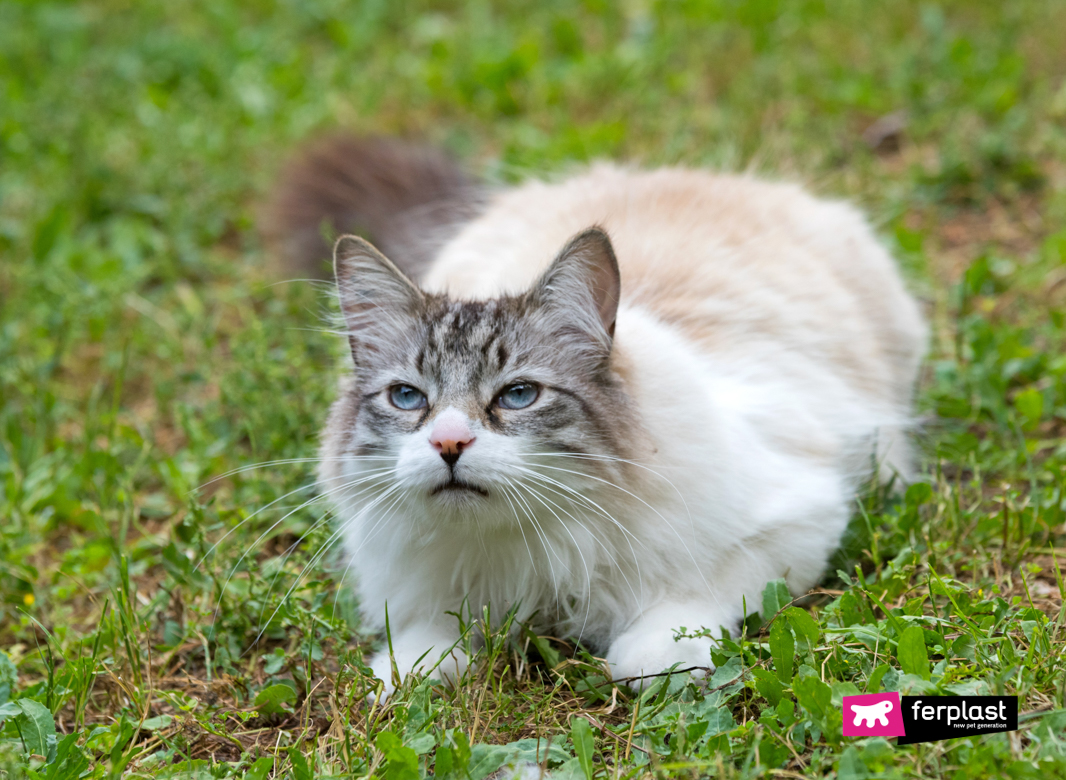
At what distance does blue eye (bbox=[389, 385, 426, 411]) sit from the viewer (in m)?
2.31

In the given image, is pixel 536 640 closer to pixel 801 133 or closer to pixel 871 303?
pixel 871 303

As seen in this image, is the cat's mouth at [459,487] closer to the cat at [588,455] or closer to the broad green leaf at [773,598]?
the cat at [588,455]

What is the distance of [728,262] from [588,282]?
982 mm

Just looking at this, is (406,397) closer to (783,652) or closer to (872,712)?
(783,652)

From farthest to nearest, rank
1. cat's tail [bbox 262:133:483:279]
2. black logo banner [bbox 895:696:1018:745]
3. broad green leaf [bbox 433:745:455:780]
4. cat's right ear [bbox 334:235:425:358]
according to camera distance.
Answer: cat's tail [bbox 262:133:483:279] < cat's right ear [bbox 334:235:425:358] < broad green leaf [bbox 433:745:455:780] < black logo banner [bbox 895:696:1018:745]

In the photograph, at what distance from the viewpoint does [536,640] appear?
2.33 m

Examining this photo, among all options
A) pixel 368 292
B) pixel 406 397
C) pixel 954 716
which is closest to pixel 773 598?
pixel 954 716

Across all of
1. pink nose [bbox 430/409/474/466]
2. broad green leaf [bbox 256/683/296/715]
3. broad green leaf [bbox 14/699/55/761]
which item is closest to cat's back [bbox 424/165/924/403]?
pink nose [bbox 430/409/474/466]

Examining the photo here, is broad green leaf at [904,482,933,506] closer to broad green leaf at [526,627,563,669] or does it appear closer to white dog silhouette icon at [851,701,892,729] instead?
white dog silhouette icon at [851,701,892,729]

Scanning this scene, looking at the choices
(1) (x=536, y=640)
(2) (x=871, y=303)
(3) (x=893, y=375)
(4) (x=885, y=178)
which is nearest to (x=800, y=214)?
(2) (x=871, y=303)

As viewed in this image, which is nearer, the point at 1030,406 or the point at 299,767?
the point at 299,767

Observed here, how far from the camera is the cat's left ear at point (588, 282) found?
7.47ft

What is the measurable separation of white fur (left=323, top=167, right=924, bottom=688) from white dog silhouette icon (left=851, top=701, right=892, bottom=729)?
42 cm

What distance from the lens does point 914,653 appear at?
194 centimetres
